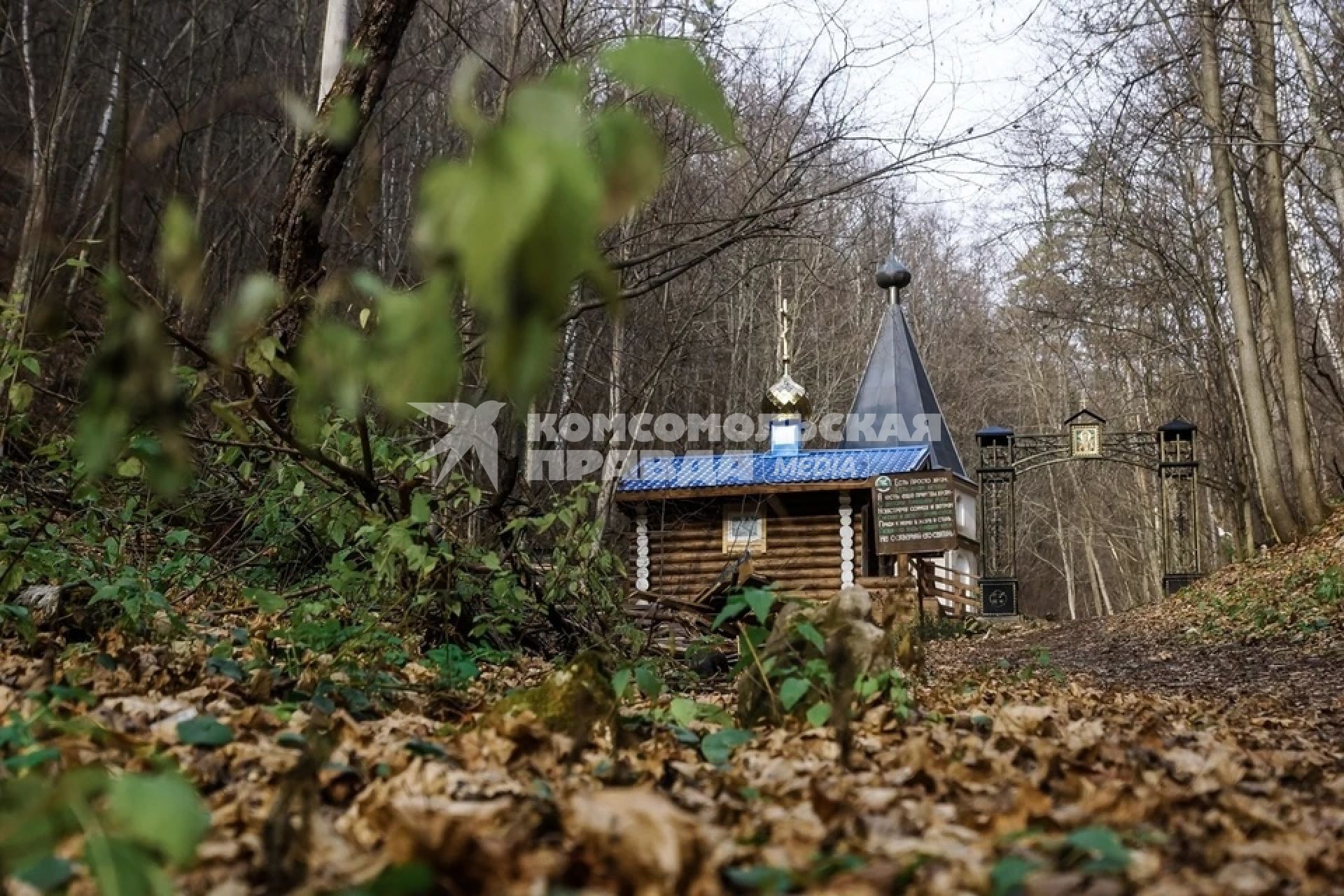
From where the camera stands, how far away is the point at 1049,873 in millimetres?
1780

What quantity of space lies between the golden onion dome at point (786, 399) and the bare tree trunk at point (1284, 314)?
1175 cm

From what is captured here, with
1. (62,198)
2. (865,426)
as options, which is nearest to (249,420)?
(62,198)

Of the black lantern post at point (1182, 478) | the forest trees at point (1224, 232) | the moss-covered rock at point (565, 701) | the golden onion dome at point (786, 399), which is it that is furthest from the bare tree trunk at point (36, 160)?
the black lantern post at point (1182, 478)

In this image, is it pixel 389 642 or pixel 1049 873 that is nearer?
pixel 1049 873

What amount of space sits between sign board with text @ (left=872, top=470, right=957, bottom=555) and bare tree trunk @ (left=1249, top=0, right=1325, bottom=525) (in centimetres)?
692

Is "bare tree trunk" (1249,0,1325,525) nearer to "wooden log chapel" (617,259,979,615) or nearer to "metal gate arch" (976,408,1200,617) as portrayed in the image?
"metal gate arch" (976,408,1200,617)

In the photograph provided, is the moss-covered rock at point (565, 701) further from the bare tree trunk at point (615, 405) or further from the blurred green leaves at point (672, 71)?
the bare tree trunk at point (615, 405)

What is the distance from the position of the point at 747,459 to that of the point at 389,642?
1882 centimetres

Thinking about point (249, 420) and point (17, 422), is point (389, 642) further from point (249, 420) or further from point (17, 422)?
point (17, 422)

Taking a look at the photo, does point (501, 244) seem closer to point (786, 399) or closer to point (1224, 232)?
point (1224, 232)

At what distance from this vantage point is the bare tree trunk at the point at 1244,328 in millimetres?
16172

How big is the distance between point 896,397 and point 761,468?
850 centimetres

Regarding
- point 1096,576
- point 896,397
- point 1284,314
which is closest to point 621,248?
point 1284,314

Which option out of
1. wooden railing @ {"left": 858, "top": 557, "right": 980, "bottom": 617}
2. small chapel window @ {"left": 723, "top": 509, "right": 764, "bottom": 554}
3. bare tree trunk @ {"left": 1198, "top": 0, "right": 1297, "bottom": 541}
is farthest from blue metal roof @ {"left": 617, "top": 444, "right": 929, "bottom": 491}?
bare tree trunk @ {"left": 1198, "top": 0, "right": 1297, "bottom": 541}
